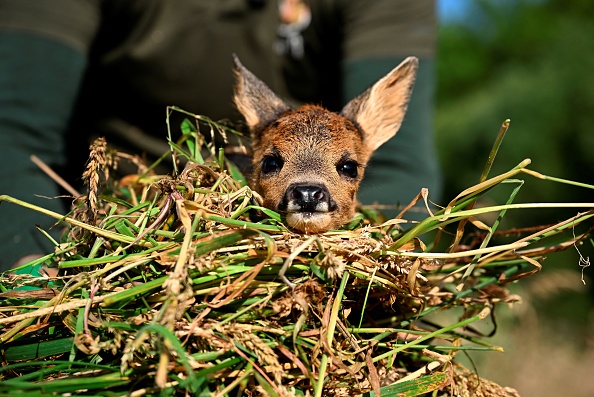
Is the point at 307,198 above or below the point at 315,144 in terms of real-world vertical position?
below

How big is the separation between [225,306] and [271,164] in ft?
3.42

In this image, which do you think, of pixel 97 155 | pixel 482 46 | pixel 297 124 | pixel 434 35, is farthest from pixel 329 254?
pixel 482 46

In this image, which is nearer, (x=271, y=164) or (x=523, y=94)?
(x=271, y=164)

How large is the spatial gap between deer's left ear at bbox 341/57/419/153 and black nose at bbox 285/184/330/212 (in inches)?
35.1

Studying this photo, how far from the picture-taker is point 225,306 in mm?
1957

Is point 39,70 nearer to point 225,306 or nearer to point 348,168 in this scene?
point 348,168

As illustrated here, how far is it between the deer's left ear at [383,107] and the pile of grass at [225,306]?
1.12 m

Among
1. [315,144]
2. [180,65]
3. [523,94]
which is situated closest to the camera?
[315,144]

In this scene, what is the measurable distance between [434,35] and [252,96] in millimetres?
1766

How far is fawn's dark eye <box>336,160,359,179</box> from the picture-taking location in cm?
287

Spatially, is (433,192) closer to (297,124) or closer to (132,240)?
(297,124)

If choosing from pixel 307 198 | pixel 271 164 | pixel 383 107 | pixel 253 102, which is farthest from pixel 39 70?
→ pixel 307 198

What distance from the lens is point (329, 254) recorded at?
75.4 inches

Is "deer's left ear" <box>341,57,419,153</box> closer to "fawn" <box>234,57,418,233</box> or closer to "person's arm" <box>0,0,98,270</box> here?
"fawn" <box>234,57,418,233</box>
